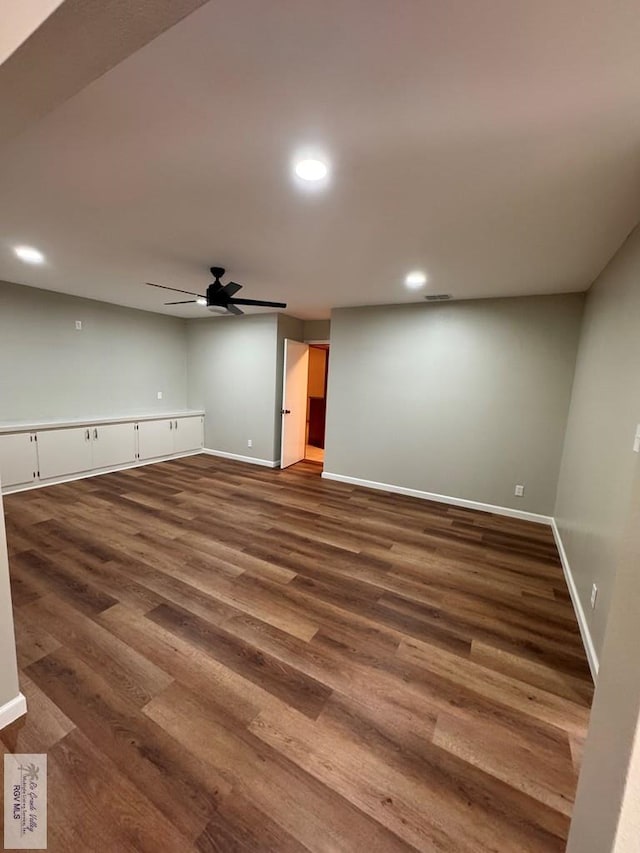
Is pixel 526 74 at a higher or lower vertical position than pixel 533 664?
higher

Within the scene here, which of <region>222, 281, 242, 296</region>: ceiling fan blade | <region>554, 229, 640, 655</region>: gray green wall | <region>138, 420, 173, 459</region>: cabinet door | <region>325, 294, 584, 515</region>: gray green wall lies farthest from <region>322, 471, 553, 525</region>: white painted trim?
<region>222, 281, 242, 296</region>: ceiling fan blade

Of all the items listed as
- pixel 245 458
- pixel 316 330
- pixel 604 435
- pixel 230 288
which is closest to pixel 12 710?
pixel 230 288

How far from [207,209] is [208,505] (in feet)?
9.71

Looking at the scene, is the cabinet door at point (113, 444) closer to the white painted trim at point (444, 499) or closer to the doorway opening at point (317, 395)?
the white painted trim at point (444, 499)

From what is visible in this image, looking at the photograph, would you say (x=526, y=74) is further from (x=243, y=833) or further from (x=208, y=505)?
(x=208, y=505)

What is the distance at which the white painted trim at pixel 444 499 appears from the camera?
394 centimetres

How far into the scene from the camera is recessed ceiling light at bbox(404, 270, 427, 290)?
3.19 meters

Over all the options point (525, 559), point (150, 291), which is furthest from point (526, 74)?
point (150, 291)

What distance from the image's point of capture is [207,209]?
2.14 metres

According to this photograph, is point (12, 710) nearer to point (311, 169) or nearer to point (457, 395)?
point (311, 169)

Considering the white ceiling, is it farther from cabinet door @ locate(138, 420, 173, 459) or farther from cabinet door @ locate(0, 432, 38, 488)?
cabinet door @ locate(138, 420, 173, 459)

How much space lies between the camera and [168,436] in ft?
19.0

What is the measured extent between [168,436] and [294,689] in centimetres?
495

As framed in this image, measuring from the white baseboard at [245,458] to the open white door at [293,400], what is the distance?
15 cm
